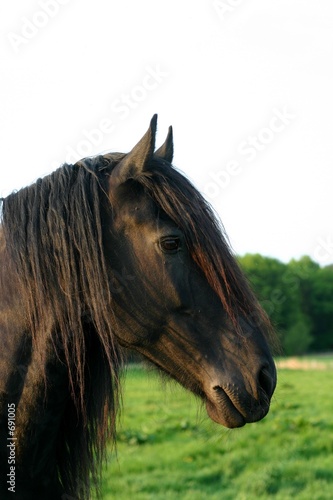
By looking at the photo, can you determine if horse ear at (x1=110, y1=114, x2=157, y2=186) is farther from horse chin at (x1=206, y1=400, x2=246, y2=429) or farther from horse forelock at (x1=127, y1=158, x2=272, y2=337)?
horse chin at (x1=206, y1=400, x2=246, y2=429)

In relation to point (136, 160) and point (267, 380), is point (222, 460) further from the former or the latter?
point (136, 160)

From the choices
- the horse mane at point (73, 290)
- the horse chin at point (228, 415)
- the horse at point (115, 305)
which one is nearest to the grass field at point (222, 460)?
the horse mane at point (73, 290)

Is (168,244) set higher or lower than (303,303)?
lower

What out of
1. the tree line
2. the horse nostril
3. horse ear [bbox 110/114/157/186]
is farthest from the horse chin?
the tree line

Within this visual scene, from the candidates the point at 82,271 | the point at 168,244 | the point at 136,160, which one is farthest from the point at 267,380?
the point at 136,160

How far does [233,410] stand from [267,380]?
19cm

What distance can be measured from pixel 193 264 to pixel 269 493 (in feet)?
20.2

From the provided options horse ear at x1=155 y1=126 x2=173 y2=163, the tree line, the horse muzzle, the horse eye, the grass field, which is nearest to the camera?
the horse muzzle

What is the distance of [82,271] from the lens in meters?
2.84

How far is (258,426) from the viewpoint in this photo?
38.4 ft

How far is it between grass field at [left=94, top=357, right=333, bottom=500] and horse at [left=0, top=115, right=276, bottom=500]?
3.07 metres

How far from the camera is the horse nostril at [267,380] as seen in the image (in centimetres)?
271

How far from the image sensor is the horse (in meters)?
2.79

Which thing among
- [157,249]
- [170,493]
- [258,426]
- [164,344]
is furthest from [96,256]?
[258,426]
